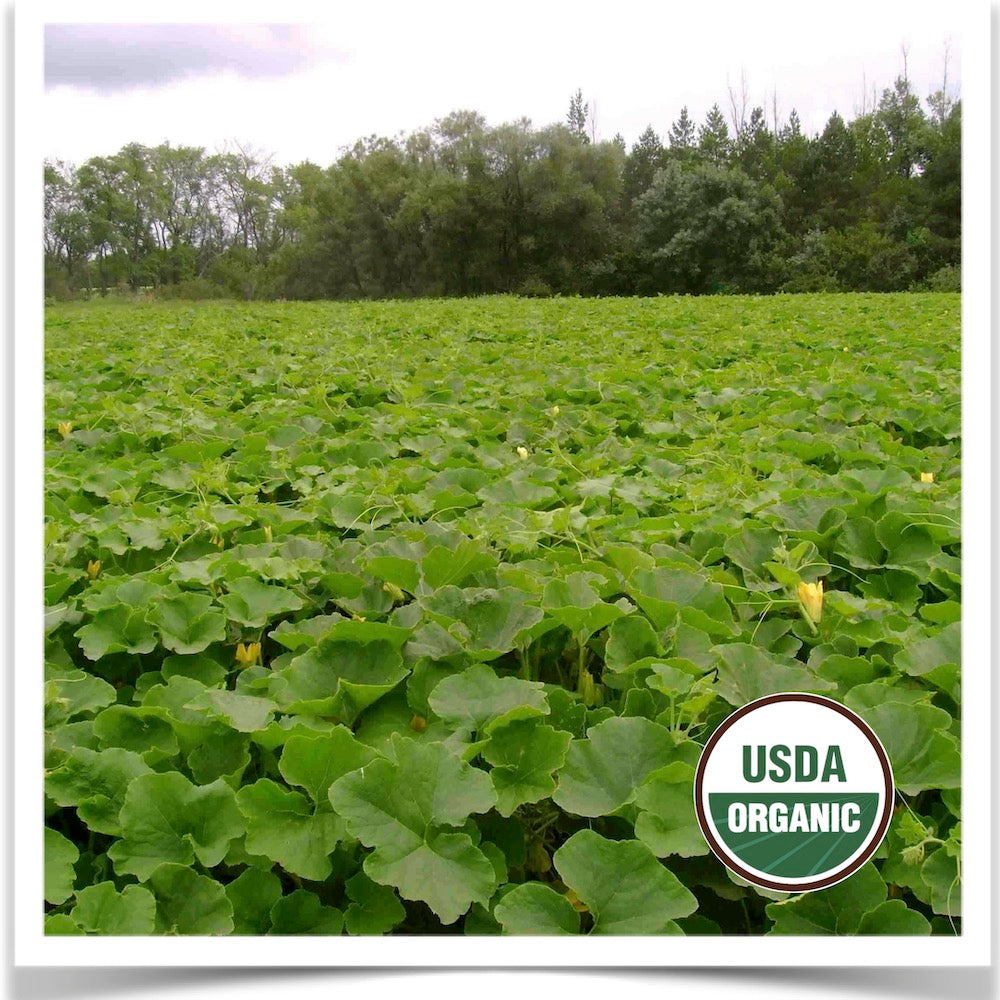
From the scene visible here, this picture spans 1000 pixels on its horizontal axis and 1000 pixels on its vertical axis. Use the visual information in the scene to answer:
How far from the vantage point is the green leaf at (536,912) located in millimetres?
758

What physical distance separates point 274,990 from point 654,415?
187 centimetres

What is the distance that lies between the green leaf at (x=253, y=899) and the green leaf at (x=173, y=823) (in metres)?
0.03

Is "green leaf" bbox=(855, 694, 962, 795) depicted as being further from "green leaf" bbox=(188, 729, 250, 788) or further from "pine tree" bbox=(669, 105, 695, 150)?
"pine tree" bbox=(669, 105, 695, 150)

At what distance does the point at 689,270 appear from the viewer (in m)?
17.0

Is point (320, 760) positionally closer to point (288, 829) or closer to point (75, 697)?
point (288, 829)

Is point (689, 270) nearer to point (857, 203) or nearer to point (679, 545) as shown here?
point (857, 203)

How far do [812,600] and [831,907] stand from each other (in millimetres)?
416

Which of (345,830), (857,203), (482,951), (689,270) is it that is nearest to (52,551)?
(345,830)

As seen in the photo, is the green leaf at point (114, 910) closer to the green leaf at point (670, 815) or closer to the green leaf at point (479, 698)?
the green leaf at point (479, 698)

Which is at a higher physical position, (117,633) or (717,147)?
(717,147)

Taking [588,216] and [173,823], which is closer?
[173,823]

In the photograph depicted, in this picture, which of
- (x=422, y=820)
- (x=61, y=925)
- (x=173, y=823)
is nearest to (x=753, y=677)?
(x=422, y=820)

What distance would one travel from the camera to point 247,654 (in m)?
1.12
